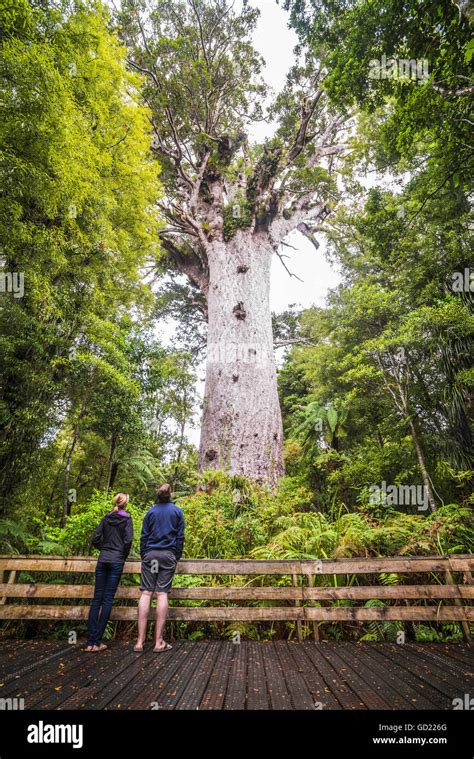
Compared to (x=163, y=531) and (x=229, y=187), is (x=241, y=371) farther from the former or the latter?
(x=229, y=187)

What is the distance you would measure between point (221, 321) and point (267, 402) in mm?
2474

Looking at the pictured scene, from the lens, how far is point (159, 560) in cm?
330

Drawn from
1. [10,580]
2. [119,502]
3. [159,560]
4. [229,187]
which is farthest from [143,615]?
[229,187]

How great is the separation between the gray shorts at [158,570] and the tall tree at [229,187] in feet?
13.1

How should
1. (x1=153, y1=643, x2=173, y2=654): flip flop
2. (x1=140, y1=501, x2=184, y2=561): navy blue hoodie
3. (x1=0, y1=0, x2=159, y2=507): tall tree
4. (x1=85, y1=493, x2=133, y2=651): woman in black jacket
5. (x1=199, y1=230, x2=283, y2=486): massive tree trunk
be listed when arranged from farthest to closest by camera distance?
1. (x1=199, y1=230, x2=283, y2=486): massive tree trunk
2. (x1=0, y1=0, x2=159, y2=507): tall tree
3. (x1=140, y1=501, x2=184, y2=561): navy blue hoodie
4. (x1=85, y1=493, x2=133, y2=651): woman in black jacket
5. (x1=153, y1=643, x2=173, y2=654): flip flop

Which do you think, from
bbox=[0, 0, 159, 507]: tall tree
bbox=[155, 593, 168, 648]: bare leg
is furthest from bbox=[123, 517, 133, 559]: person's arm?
bbox=[0, 0, 159, 507]: tall tree

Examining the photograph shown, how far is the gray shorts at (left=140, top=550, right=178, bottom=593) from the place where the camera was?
3.28 m

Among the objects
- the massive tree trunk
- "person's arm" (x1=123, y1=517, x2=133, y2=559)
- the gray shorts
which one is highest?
the massive tree trunk

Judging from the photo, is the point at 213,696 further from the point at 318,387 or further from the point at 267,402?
the point at 318,387

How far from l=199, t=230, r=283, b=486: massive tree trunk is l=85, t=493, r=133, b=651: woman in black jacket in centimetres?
385

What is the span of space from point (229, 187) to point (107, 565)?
12675 millimetres

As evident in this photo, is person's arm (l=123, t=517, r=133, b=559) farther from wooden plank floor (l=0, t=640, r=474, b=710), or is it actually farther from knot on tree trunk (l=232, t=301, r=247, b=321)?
knot on tree trunk (l=232, t=301, r=247, b=321)

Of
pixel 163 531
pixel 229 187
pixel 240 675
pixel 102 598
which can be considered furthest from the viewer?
pixel 229 187

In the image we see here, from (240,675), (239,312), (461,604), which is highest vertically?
(239,312)
